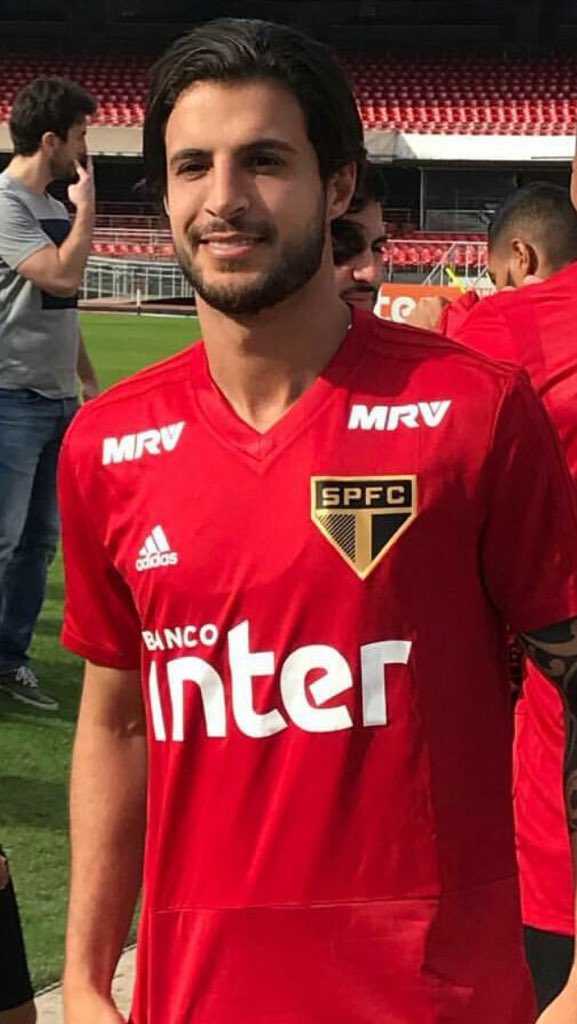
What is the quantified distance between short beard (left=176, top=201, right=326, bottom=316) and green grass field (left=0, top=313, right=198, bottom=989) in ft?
2.39

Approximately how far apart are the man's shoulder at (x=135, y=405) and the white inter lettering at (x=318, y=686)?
1.06ft

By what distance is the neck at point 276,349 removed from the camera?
5.96 feet

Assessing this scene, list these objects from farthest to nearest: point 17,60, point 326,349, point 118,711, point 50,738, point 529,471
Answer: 1. point 17,60
2. point 50,738
3. point 118,711
4. point 326,349
5. point 529,471

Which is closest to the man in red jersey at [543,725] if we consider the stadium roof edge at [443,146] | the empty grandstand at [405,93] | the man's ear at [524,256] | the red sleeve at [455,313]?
the red sleeve at [455,313]

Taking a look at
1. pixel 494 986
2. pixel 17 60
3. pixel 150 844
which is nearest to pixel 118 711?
pixel 150 844

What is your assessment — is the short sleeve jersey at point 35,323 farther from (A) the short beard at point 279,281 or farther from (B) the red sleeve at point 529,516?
(B) the red sleeve at point 529,516

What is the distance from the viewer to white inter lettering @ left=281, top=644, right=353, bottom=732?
1.74 m

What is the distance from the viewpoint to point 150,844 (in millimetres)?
1906

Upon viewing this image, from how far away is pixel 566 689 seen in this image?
185cm

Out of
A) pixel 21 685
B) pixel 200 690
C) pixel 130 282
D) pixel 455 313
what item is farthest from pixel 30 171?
pixel 130 282

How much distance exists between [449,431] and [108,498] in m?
0.41

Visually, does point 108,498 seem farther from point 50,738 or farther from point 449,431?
point 50,738

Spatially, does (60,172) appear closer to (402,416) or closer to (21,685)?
(21,685)

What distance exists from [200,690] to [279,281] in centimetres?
46
